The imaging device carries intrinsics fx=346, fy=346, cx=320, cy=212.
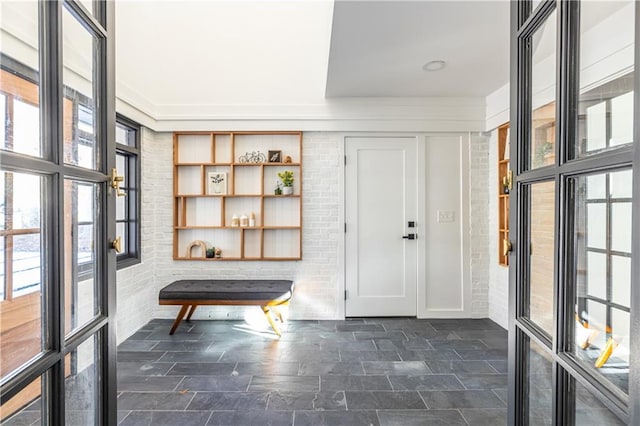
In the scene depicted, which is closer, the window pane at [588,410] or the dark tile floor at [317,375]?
the window pane at [588,410]

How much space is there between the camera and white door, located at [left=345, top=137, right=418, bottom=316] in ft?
12.4

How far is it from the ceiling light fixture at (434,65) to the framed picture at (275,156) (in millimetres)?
1677

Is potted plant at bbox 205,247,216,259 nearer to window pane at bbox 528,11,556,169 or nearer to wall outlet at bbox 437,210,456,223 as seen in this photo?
wall outlet at bbox 437,210,456,223

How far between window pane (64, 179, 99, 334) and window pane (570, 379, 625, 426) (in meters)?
1.26

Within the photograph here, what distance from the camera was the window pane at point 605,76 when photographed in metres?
0.68

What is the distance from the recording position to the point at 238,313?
12.3 ft

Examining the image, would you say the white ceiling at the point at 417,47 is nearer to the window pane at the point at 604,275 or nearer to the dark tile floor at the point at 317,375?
→ the window pane at the point at 604,275

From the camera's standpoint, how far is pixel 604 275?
2.56 feet

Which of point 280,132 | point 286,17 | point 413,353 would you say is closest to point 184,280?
point 280,132

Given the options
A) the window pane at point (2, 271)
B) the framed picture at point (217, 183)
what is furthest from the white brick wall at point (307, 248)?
the window pane at point (2, 271)

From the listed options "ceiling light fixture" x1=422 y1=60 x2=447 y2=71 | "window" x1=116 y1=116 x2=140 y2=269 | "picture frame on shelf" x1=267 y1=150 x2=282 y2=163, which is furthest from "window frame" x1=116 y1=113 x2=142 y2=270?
"ceiling light fixture" x1=422 y1=60 x2=447 y2=71

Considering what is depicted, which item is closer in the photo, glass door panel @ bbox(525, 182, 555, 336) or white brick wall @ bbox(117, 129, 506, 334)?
glass door panel @ bbox(525, 182, 555, 336)

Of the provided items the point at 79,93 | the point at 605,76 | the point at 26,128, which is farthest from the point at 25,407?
the point at 605,76

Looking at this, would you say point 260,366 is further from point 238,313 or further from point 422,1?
point 422,1
